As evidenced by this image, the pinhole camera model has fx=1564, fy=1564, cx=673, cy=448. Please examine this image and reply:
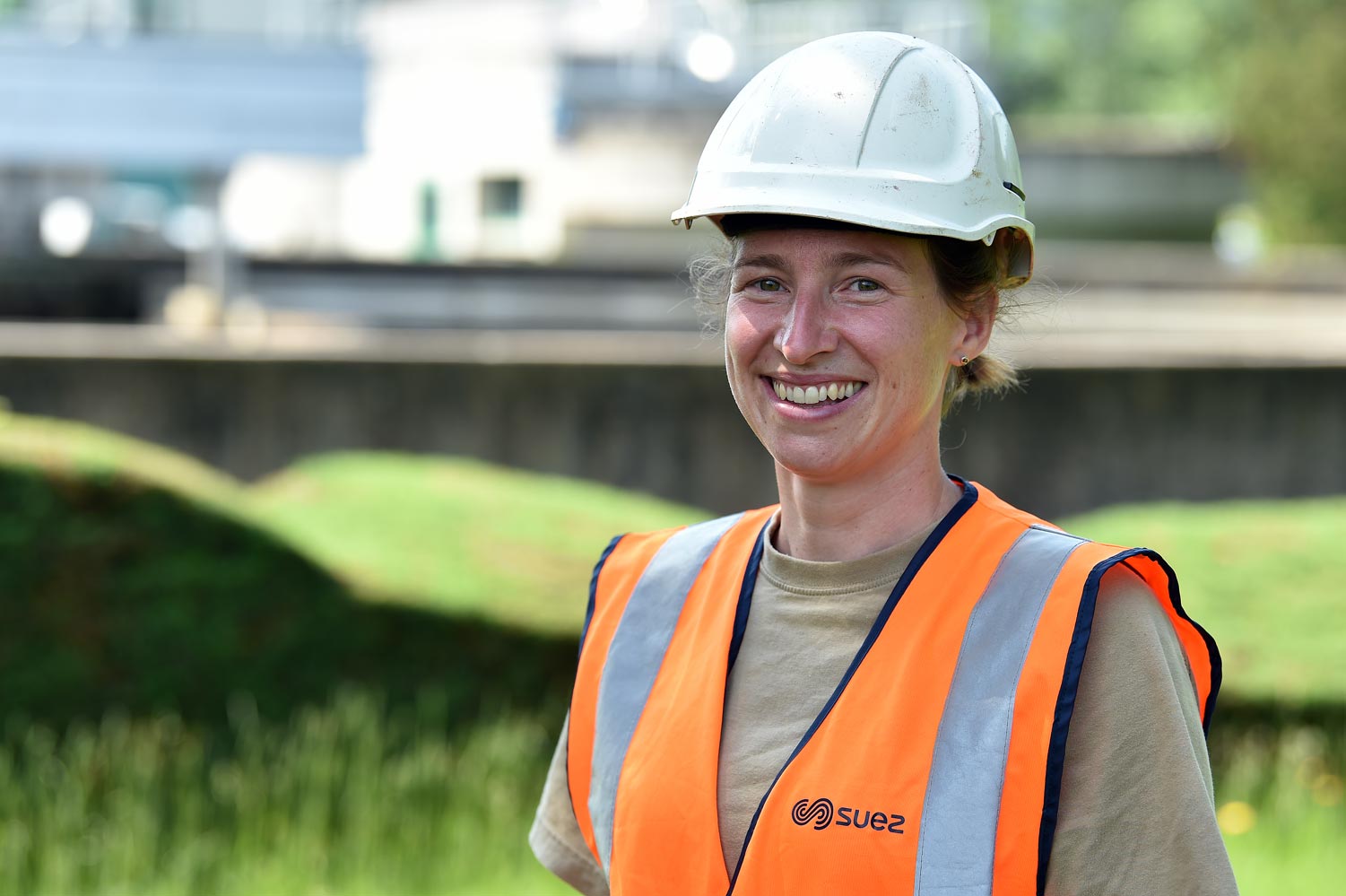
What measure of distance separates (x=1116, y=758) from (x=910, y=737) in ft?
0.78

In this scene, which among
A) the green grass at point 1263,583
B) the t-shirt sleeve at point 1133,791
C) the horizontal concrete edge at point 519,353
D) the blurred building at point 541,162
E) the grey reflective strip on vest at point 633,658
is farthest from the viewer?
the blurred building at point 541,162

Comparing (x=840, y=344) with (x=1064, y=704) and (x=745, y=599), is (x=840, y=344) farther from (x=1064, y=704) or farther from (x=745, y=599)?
(x=1064, y=704)

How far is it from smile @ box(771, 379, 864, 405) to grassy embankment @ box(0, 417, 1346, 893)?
125 inches

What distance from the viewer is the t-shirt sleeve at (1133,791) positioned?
1.73 meters

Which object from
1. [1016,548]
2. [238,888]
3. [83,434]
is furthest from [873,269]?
[83,434]

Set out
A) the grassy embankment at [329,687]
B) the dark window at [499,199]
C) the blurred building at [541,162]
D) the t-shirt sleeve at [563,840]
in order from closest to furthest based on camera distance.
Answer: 1. the t-shirt sleeve at [563,840]
2. the grassy embankment at [329,687]
3. the blurred building at [541,162]
4. the dark window at [499,199]

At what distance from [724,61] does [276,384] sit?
21.7m

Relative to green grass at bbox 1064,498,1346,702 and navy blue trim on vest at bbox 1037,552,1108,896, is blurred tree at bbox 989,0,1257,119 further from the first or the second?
navy blue trim on vest at bbox 1037,552,1108,896

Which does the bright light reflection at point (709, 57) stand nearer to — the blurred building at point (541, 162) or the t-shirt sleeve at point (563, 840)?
the blurred building at point (541, 162)

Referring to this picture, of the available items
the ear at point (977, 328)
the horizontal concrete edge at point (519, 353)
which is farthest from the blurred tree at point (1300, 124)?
the ear at point (977, 328)

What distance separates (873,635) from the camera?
195cm

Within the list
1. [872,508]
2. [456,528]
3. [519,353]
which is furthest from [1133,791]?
[519,353]

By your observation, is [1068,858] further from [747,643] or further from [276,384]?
[276,384]

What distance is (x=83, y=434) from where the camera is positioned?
6.38m
